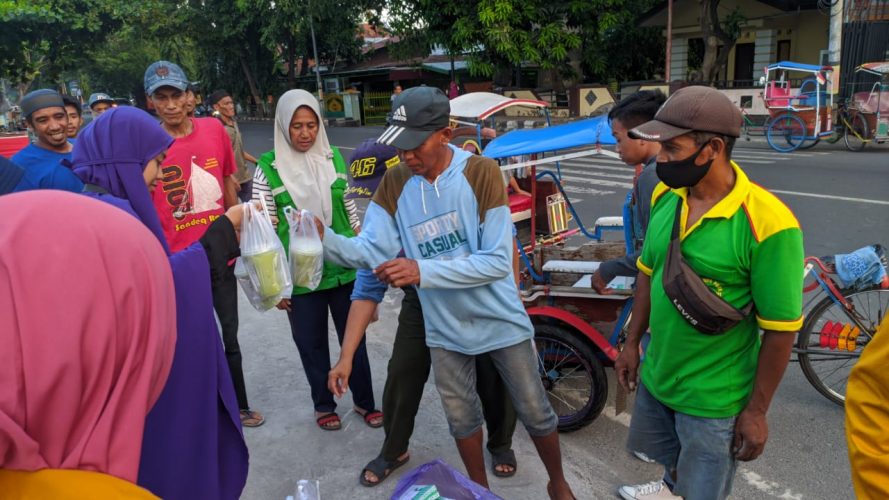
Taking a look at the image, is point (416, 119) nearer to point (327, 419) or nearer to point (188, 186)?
point (188, 186)

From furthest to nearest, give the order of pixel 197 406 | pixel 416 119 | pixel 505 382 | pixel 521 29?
1. pixel 521 29
2. pixel 505 382
3. pixel 416 119
4. pixel 197 406

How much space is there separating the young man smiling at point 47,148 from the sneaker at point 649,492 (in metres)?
2.93

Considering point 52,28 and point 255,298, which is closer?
point 255,298

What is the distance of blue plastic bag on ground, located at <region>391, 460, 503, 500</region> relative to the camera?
196 cm

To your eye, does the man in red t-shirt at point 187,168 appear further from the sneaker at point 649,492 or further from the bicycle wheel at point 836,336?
the bicycle wheel at point 836,336

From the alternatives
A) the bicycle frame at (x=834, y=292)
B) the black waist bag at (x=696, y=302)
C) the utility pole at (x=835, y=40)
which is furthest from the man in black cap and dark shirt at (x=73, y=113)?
the utility pole at (x=835, y=40)

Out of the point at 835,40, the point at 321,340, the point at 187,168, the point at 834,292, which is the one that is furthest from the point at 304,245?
the point at 835,40

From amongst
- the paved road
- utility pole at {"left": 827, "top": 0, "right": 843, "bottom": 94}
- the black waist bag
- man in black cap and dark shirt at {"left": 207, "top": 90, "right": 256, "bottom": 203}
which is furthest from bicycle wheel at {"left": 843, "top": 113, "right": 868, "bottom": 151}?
the black waist bag

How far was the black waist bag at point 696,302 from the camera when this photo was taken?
74.1 inches

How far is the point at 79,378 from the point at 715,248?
1.65 meters

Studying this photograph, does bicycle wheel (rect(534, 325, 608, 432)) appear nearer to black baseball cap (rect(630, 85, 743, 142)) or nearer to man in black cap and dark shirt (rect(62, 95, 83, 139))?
black baseball cap (rect(630, 85, 743, 142))

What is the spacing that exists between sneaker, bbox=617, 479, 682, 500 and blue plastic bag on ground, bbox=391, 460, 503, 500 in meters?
1.11

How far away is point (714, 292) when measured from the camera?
1.91m

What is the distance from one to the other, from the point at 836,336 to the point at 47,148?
4283 mm
